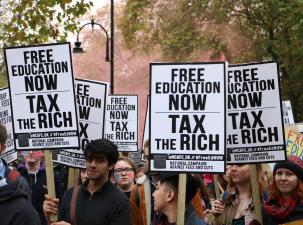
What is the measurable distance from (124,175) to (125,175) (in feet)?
0.04

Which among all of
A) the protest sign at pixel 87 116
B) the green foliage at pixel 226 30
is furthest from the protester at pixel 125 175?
the green foliage at pixel 226 30

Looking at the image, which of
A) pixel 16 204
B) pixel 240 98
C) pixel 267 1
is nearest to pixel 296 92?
pixel 267 1

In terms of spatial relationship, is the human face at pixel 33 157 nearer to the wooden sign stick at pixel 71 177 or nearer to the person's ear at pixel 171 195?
the wooden sign stick at pixel 71 177

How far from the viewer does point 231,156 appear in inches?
A: 265

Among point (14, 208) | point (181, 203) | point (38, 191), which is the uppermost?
point (14, 208)

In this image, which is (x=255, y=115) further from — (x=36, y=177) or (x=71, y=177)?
(x=36, y=177)

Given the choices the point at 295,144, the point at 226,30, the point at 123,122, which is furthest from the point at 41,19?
the point at 226,30

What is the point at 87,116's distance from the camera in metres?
7.83

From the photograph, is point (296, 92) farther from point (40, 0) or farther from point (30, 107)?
point (30, 107)

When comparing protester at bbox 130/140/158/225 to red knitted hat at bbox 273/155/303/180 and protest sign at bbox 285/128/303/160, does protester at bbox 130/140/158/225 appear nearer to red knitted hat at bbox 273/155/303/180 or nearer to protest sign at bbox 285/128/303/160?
red knitted hat at bbox 273/155/303/180

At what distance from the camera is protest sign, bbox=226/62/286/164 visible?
6602 mm

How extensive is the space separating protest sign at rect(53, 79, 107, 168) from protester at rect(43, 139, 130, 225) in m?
1.38

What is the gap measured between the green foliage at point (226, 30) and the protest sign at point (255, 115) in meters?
17.0

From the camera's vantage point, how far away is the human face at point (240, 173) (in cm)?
673
